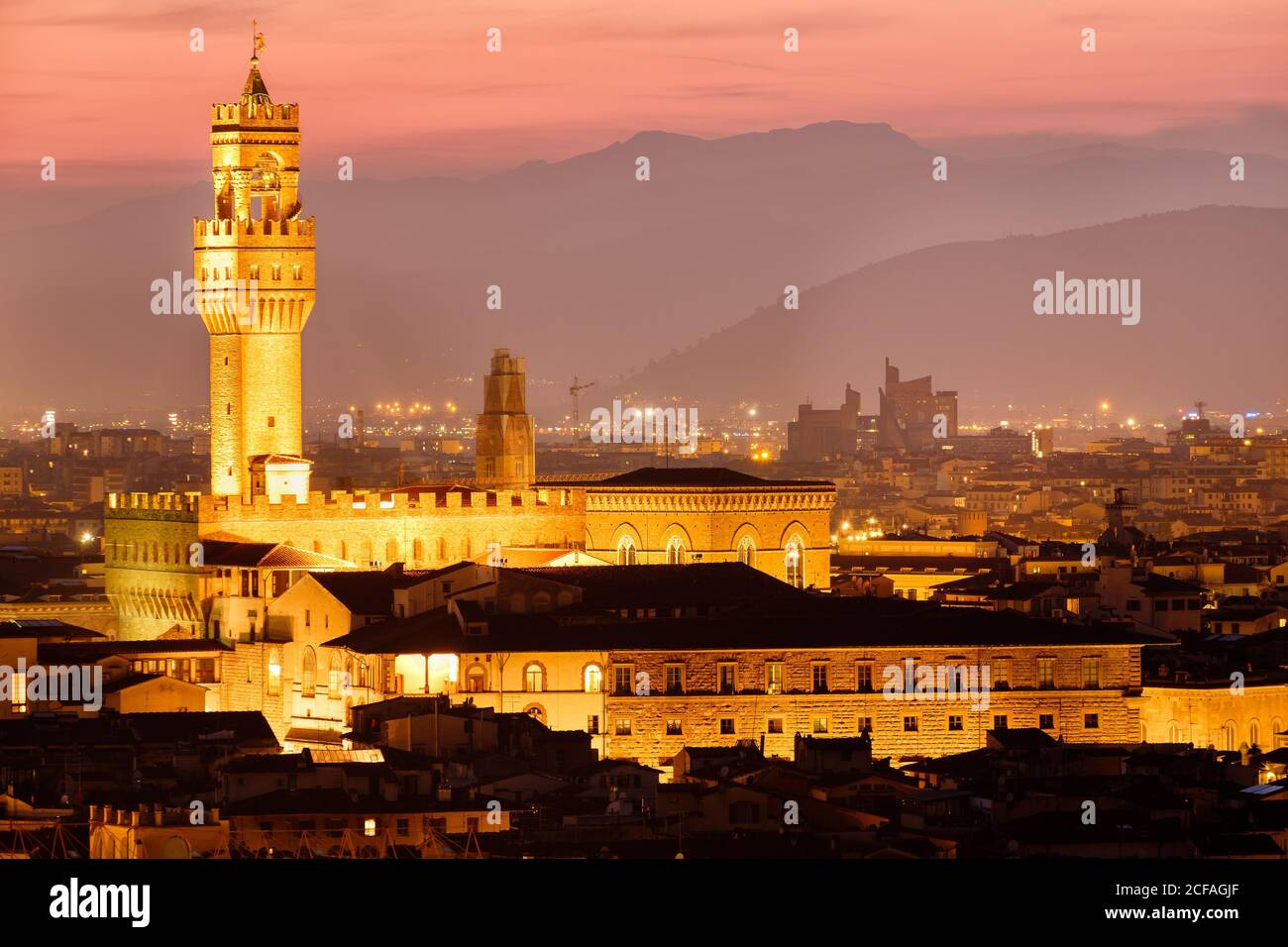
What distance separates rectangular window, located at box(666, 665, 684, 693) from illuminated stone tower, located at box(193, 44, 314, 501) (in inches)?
667

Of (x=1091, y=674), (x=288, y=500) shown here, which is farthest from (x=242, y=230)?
(x=1091, y=674)

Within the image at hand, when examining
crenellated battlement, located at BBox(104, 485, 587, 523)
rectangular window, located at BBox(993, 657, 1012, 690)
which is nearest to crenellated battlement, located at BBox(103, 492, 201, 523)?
crenellated battlement, located at BBox(104, 485, 587, 523)

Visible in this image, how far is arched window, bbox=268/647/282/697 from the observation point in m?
55.4

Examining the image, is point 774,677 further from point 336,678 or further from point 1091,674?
point 336,678

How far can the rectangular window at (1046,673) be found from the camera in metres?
52.6

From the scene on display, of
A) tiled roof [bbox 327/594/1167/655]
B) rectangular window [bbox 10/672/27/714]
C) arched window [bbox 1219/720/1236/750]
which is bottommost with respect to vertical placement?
arched window [bbox 1219/720/1236/750]

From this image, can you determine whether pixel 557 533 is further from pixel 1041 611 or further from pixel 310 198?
pixel 310 198

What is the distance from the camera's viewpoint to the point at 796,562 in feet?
221

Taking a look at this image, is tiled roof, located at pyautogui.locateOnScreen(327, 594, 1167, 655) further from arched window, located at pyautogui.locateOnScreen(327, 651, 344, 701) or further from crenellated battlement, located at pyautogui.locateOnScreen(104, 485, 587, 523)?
crenellated battlement, located at pyautogui.locateOnScreen(104, 485, 587, 523)

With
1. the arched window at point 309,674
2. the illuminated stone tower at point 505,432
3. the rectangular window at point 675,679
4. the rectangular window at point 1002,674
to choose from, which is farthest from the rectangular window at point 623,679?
Answer: the illuminated stone tower at point 505,432

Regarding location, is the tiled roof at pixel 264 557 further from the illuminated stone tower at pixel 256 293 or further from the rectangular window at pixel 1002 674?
the rectangular window at pixel 1002 674

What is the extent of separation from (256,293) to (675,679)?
20479mm

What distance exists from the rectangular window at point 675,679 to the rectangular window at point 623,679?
616 millimetres
